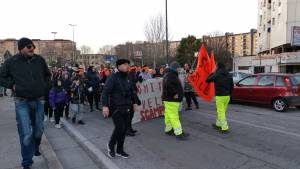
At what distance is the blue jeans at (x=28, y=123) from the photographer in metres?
5.21

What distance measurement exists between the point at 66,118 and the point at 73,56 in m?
69.1

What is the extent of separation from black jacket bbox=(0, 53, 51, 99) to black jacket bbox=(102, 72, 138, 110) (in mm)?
1313

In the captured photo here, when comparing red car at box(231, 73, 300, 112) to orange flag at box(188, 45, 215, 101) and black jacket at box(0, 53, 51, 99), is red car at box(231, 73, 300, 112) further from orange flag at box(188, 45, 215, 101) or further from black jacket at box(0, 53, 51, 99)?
black jacket at box(0, 53, 51, 99)

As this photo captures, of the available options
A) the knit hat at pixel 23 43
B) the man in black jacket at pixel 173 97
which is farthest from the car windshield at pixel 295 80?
the knit hat at pixel 23 43

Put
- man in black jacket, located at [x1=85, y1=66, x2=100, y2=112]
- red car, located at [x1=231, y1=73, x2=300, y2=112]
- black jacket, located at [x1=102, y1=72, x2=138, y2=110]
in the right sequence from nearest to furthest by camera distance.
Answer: black jacket, located at [x1=102, y1=72, x2=138, y2=110]
red car, located at [x1=231, y1=73, x2=300, y2=112]
man in black jacket, located at [x1=85, y1=66, x2=100, y2=112]

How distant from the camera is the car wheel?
507 inches

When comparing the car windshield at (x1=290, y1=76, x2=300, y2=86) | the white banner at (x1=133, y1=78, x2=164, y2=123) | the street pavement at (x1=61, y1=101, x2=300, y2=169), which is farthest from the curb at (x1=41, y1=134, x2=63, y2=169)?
the car windshield at (x1=290, y1=76, x2=300, y2=86)

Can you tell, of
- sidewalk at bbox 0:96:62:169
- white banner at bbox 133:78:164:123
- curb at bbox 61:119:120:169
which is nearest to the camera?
sidewalk at bbox 0:96:62:169

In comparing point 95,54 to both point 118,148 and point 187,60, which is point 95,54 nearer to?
point 187,60

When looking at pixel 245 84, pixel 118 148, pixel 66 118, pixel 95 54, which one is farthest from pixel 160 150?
pixel 95 54

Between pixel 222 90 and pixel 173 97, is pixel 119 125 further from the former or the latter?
pixel 222 90

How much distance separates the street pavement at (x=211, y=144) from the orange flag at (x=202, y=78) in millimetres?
1117

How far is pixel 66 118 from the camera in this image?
11734 mm

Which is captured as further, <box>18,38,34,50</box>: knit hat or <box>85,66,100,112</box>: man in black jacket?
<box>85,66,100,112</box>: man in black jacket
